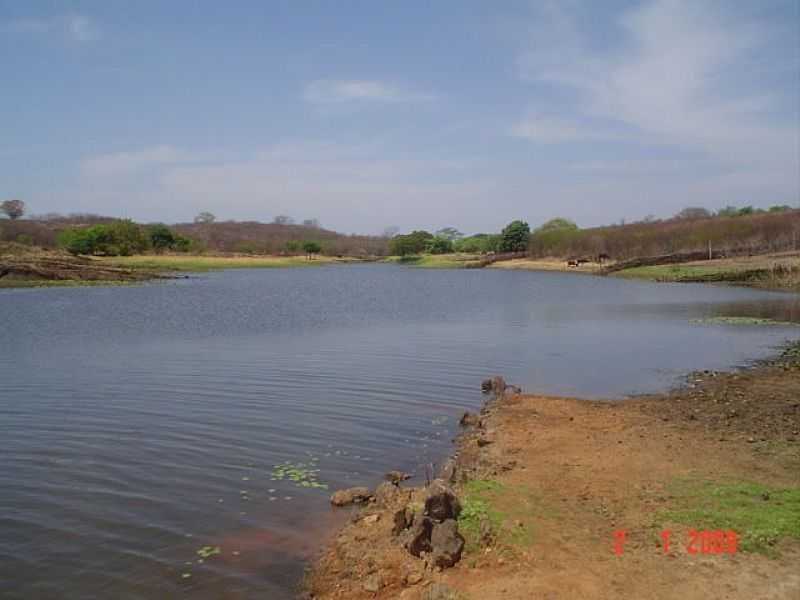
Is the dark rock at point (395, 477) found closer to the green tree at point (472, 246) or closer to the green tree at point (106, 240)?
the green tree at point (106, 240)

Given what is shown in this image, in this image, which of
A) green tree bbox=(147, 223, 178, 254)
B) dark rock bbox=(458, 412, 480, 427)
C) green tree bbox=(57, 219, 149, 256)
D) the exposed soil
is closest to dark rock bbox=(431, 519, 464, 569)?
dark rock bbox=(458, 412, 480, 427)

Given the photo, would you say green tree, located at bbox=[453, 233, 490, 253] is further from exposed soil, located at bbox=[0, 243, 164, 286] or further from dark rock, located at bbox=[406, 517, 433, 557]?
dark rock, located at bbox=[406, 517, 433, 557]

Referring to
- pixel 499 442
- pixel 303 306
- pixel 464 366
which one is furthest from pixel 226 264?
pixel 499 442

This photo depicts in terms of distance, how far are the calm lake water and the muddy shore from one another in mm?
1046

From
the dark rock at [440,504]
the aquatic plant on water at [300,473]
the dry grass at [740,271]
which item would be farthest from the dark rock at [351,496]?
the dry grass at [740,271]

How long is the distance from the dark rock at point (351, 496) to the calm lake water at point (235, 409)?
21cm

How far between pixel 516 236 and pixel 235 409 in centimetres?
11891

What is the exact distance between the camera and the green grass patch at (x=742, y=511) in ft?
21.1

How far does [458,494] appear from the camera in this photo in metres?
8.21

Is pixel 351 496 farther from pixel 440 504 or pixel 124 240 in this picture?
pixel 124 240

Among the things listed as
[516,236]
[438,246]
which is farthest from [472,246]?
[516,236]

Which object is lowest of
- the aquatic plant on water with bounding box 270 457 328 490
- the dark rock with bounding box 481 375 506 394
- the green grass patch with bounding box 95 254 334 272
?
the aquatic plant on water with bounding box 270 457 328 490

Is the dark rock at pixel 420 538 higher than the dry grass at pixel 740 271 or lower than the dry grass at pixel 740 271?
lower

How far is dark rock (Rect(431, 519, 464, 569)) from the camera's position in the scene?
6.42 metres
